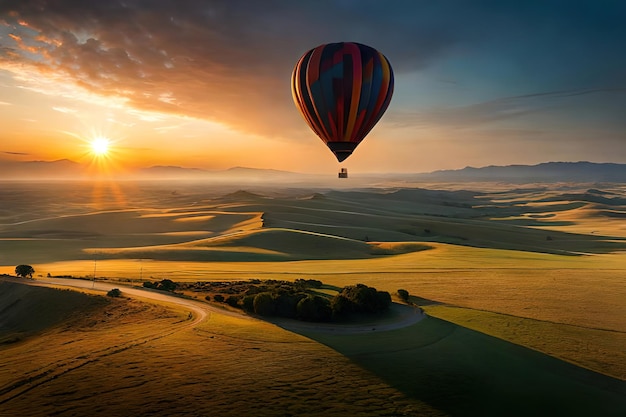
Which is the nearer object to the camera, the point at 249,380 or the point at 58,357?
the point at 249,380

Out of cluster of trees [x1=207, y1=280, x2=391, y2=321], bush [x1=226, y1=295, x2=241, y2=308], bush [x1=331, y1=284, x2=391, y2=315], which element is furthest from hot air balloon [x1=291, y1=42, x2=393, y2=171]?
bush [x1=226, y1=295, x2=241, y2=308]

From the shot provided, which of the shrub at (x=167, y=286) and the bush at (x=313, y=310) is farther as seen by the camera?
the shrub at (x=167, y=286)

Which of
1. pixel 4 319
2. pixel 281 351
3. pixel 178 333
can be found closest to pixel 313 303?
pixel 281 351

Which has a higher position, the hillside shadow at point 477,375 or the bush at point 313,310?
the bush at point 313,310

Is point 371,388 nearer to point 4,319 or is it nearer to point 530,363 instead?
point 530,363

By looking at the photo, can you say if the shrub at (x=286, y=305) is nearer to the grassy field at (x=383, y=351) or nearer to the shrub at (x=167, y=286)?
the grassy field at (x=383, y=351)

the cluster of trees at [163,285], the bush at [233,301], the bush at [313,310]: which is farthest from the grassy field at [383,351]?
the cluster of trees at [163,285]
